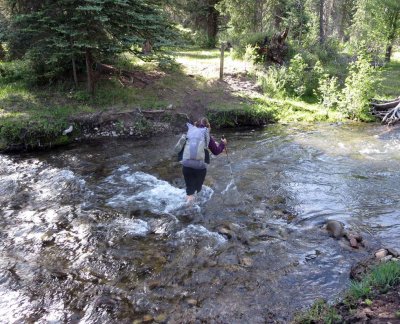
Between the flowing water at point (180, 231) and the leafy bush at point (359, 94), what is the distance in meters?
3.91

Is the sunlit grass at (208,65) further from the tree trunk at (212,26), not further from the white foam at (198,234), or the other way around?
the white foam at (198,234)

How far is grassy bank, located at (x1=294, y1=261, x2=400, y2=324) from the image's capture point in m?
4.53

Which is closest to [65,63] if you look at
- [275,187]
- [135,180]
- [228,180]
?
[135,180]

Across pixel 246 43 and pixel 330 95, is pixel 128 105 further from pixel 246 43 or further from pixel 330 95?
pixel 246 43

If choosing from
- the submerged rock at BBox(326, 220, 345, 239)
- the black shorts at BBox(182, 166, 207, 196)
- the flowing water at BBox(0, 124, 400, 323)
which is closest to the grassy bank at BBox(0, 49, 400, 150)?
the flowing water at BBox(0, 124, 400, 323)

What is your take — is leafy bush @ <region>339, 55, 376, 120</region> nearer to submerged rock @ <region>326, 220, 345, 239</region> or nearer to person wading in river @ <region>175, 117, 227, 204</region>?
submerged rock @ <region>326, 220, 345, 239</region>

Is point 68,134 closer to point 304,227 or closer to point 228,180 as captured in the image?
point 228,180

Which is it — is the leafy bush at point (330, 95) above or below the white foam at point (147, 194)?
above

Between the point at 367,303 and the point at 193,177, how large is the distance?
4.57m

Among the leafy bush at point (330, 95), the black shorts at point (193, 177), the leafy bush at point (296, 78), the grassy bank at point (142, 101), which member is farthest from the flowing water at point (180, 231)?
the leafy bush at point (296, 78)

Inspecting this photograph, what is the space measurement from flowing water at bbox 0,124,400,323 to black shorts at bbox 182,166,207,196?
54 cm

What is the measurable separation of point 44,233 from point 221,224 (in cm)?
363

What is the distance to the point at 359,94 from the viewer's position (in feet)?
53.5

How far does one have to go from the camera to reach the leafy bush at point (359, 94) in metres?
16.3
